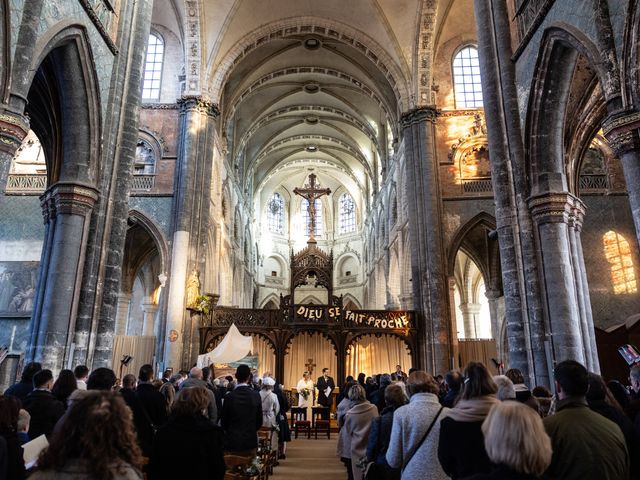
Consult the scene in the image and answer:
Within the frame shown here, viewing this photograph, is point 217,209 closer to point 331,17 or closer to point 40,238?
point 40,238

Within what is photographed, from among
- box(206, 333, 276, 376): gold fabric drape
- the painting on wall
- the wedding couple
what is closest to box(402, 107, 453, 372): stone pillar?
the wedding couple

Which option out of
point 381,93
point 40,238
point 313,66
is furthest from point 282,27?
point 40,238

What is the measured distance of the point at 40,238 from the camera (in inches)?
731

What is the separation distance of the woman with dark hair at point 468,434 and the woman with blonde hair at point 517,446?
0.87 metres

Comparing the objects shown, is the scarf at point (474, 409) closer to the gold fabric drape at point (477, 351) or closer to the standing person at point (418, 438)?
the standing person at point (418, 438)

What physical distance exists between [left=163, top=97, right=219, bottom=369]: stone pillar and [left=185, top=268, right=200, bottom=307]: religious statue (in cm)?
18

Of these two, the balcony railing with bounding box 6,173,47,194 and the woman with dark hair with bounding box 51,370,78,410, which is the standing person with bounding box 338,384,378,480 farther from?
the balcony railing with bounding box 6,173,47,194

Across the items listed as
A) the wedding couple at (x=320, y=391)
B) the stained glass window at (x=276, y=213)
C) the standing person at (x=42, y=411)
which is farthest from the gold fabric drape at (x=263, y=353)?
the stained glass window at (x=276, y=213)

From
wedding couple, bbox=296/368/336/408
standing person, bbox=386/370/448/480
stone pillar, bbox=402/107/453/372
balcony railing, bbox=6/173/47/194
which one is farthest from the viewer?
balcony railing, bbox=6/173/47/194

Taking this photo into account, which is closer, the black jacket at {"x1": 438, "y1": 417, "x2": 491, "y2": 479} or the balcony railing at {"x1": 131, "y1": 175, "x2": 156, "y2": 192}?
the black jacket at {"x1": 438, "y1": 417, "x2": 491, "y2": 479}

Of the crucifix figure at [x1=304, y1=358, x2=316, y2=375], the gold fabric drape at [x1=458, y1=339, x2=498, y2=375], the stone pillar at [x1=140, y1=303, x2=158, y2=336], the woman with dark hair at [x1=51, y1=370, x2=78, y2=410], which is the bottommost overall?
the woman with dark hair at [x1=51, y1=370, x2=78, y2=410]

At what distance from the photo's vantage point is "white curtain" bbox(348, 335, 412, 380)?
21.0 metres

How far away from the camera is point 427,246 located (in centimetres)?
1917

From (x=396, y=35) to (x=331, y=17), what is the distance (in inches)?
125
